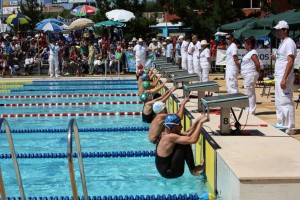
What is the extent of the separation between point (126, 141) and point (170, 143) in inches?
140

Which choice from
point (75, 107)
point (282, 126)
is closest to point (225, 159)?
point (282, 126)

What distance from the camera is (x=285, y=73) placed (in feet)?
25.4

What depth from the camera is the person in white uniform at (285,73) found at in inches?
304

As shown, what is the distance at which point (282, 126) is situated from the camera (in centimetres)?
847

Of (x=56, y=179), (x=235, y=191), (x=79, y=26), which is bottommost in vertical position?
(x=56, y=179)

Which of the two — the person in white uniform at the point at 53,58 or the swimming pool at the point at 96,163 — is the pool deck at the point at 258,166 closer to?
the swimming pool at the point at 96,163

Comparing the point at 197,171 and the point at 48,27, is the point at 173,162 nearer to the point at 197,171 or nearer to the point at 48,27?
the point at 197,171

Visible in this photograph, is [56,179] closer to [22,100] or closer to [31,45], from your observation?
[22,100]

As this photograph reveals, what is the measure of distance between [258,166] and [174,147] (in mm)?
1447

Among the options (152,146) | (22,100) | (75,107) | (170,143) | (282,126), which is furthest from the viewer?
(22,100)

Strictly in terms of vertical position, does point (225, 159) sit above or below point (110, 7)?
below

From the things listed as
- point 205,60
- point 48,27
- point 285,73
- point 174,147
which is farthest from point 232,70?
point 48,27

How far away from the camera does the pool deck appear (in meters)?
4.90

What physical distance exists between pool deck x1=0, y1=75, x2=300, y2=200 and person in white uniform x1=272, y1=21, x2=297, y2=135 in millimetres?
416
